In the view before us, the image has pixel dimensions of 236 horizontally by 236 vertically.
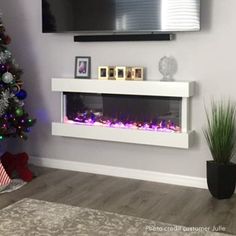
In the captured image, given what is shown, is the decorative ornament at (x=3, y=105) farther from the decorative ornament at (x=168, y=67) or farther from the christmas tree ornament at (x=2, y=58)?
the decorative ornament at (x=168, y=67)

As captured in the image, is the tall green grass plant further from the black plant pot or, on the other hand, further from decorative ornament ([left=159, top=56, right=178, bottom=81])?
decorative ornament ([left=159, top=56, right=178, bottom=81])

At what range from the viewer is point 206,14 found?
3770 mm

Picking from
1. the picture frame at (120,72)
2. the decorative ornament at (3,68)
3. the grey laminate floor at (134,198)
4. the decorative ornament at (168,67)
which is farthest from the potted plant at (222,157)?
the decorative ornament at (3,68)

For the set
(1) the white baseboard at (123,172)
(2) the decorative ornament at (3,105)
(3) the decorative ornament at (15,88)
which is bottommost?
(1) the white baseboard at (123,172)

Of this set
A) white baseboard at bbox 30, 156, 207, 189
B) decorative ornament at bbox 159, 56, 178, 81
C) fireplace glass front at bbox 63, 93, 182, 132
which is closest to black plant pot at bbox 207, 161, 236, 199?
white baseboard at bbox 30, 156, 207, 189

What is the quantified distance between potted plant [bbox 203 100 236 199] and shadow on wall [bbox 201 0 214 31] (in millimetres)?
748

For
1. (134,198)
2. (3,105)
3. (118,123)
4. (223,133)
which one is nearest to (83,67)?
(118,123)

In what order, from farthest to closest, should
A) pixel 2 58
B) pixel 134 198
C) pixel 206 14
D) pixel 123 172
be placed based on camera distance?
pixel 123 172, pixel 2 58, pixel 206 14, pixel 134 198

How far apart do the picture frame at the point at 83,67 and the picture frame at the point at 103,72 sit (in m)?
0.17

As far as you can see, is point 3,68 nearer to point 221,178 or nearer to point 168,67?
point 168,67

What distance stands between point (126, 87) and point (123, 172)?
87cm

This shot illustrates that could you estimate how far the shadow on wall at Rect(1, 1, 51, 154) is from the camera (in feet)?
15.3

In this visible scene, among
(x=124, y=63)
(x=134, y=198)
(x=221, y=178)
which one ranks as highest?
(x=124, y=63)

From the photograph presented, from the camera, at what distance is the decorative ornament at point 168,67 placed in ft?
12.8
